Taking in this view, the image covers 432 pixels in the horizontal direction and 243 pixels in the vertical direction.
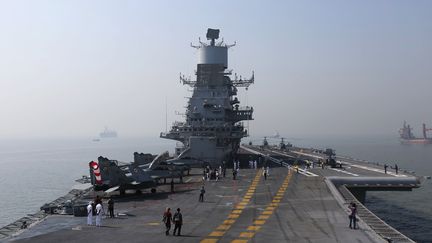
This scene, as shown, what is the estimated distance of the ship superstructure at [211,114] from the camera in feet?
197

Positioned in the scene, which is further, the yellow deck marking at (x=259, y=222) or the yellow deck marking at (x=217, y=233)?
the yellow deck marking at (x=259, y=222)

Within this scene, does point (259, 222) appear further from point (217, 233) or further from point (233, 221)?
point (217, 233)

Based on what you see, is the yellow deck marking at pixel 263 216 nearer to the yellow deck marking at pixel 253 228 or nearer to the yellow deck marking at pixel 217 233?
the yellow deck marking at pixel 253 228

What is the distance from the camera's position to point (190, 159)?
182 feet

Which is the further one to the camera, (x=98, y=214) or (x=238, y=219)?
(x=238, y=219)

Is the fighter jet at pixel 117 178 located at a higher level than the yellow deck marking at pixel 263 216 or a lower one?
higher

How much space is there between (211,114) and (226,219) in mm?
41620

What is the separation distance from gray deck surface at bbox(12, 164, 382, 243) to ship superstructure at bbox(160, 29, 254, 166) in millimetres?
21468

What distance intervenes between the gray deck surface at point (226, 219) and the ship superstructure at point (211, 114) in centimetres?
2147

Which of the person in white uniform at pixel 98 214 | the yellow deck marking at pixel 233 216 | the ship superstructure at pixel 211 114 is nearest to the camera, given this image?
the person in white uniform at pixel 98 214

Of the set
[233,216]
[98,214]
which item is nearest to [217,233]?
[233,216]

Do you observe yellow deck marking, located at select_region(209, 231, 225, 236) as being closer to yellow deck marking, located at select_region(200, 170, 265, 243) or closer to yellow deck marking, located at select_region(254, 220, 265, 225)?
yellow deck marking, located at select_region(200, 170, 265, 243)

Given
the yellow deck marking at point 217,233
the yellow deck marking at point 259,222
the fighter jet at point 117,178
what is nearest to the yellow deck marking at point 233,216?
the yellow deck marking at point 259,222

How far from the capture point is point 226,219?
24.4 meters
